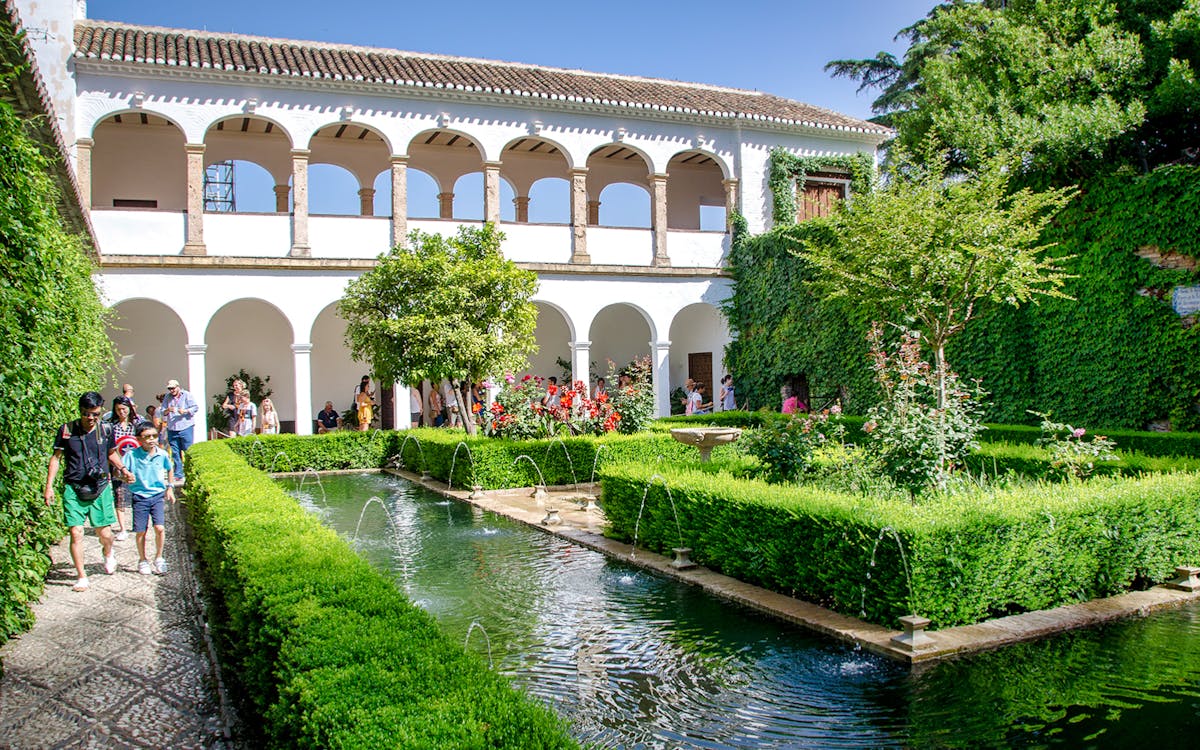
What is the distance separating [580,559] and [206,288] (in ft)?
39.5

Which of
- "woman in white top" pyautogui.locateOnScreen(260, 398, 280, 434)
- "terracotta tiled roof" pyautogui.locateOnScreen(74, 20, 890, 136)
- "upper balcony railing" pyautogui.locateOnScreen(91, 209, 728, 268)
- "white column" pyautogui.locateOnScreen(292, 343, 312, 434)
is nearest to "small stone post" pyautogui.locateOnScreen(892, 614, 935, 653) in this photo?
"upper balcony railing" pyautogui.locateOnScreen(91, 209, 728, 268)

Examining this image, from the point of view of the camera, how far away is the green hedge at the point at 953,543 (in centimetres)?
520

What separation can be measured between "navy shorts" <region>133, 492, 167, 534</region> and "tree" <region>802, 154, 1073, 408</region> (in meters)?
8.49

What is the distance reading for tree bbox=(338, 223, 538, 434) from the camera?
558 inches

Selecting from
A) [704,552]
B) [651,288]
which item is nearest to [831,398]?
[651,288]

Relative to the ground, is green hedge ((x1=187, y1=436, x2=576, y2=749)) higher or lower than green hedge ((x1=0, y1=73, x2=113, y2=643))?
lower

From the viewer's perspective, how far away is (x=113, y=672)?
4.89 m

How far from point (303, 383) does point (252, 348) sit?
3.40 m

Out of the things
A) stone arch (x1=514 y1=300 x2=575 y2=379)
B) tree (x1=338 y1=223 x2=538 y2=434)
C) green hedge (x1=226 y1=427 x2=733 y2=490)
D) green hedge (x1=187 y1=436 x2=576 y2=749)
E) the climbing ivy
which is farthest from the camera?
stone arch (x1=514 y1=300 x2=575 y2=379)

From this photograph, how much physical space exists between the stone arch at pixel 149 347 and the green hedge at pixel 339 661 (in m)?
15.0

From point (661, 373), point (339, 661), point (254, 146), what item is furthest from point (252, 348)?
point (339, 661)

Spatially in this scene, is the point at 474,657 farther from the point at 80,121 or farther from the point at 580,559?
the point at 80,121

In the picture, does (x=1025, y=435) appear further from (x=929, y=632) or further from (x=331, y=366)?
(x=331, y=366)

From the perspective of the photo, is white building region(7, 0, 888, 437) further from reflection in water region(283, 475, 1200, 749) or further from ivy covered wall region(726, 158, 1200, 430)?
reflection in water region(283, 475, 1200, 749)
